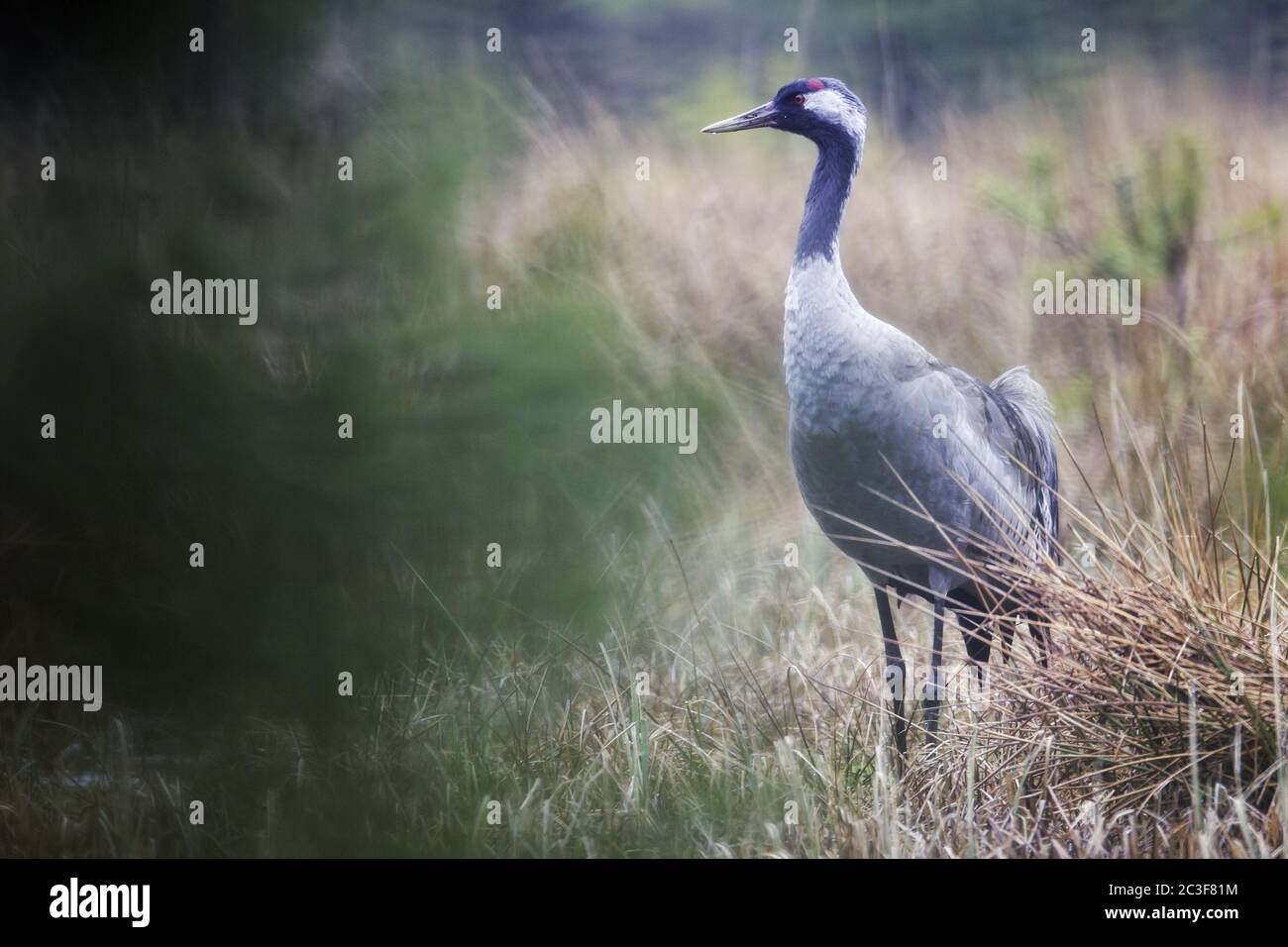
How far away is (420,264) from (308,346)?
0.35m

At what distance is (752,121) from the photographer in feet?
9.98

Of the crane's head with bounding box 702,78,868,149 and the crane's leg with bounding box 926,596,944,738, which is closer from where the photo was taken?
the crane's leg with bounding box 926,596,944,738

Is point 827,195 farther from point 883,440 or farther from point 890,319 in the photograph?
point 890,319

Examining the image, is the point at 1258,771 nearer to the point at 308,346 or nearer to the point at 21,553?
the point at 308,346

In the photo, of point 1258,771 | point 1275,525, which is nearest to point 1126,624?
point 1258,771

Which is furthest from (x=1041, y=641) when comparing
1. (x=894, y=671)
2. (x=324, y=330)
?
(x=324, y=330)

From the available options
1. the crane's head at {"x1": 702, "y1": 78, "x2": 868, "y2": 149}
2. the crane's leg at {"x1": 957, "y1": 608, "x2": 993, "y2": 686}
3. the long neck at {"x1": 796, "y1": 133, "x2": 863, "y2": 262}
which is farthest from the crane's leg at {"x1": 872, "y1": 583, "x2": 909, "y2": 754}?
the crane's head at {"x1": 702, "y1": 78, "x2": 868, "y2": 149}

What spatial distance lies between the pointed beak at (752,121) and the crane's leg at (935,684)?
1146mm

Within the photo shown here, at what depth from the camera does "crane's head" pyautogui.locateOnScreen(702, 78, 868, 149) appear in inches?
117

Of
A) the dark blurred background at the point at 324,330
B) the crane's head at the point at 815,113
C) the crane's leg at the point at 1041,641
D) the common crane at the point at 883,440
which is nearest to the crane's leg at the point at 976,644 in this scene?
the common crane at the point at 883,440

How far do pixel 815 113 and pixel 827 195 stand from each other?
20cm

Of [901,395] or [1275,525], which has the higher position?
[901,395]

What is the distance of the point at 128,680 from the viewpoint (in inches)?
126

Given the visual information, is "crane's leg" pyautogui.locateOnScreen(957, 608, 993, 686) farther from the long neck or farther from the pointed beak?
the pointed beak
